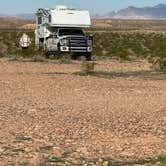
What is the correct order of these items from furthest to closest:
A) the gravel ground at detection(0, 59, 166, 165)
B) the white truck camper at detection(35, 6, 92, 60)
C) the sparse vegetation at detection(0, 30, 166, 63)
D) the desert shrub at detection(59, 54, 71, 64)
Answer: the sparse vegetation at detection(0, 30, 166, 63) → the white truck camper at detection(35, 6, 92, 60) → the desert shrub at detection(59, 54, 71, 64) → the gravel ground at detection(0, 59, 166, 165)

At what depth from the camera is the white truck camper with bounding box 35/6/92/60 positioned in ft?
109

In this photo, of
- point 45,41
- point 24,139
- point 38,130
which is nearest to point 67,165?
point 24,139

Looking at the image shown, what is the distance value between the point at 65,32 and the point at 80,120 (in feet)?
77.7

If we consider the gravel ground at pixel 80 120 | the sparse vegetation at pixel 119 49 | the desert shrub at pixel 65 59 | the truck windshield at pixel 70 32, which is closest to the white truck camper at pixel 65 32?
the truck windshield at pixel 70 32

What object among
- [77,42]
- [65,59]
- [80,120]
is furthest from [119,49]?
[80,120]

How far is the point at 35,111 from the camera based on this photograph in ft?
40.8

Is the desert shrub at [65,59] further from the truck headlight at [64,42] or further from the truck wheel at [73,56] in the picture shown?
the truck headlight at [64,42]

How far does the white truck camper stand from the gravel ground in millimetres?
14131

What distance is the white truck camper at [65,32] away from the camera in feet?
109

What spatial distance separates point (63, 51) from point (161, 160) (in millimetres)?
25768

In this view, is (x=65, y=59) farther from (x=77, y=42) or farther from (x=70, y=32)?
(x=70, y=32)

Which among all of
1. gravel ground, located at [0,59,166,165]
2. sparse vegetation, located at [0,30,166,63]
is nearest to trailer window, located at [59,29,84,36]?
sparse vegetation, located at [0,30,166,63]

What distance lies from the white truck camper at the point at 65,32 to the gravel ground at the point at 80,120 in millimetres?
14131

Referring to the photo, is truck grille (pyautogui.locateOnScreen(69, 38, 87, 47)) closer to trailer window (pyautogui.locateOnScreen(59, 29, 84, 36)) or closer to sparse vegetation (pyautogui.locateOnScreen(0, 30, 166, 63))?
sparse vegetation (pyautogui.locateOnScreen(0, 30, 166, 63))
